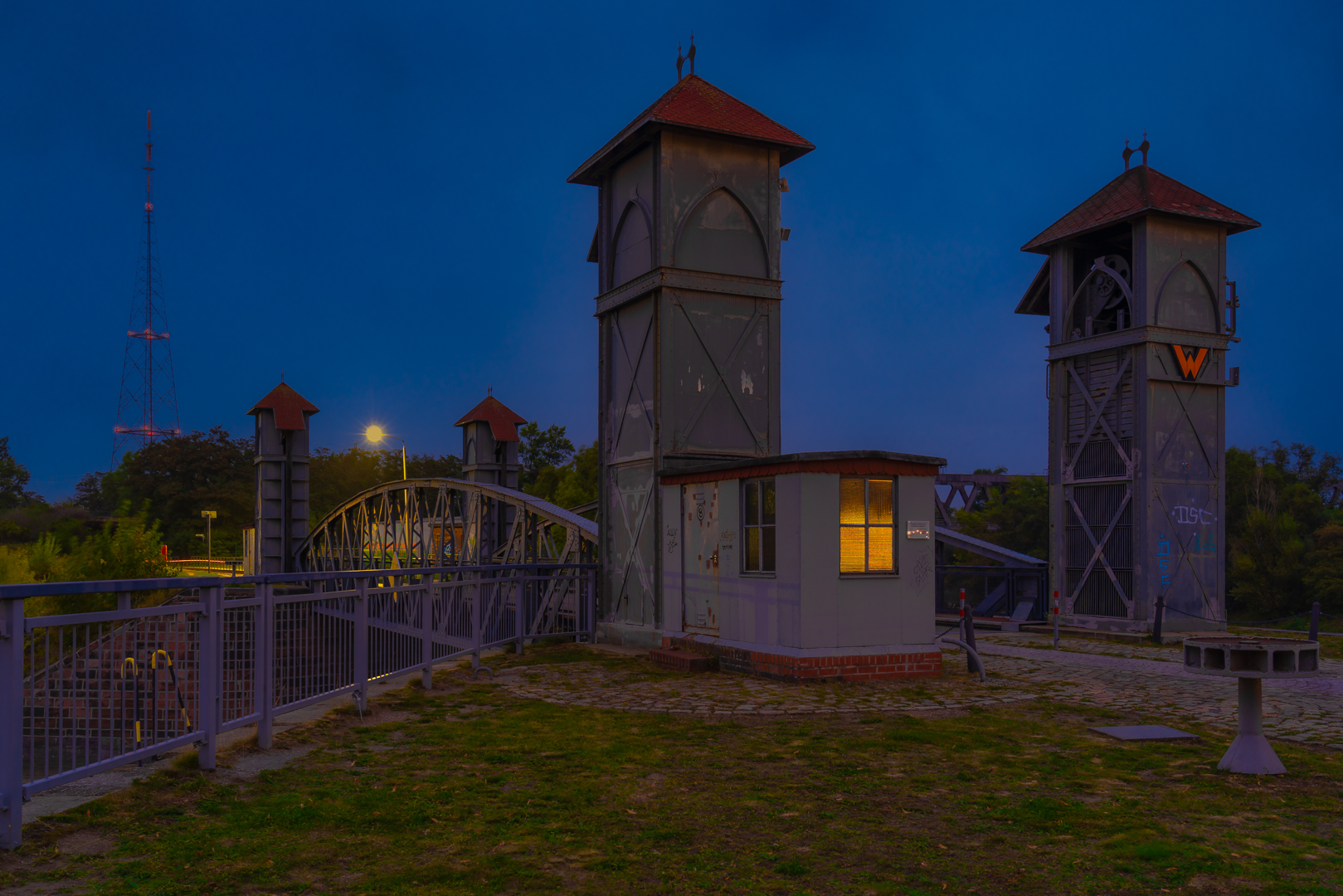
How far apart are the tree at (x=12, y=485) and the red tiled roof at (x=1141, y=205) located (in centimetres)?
9216

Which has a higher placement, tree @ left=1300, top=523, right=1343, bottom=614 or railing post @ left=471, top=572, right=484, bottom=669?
railing post @ left=471, top=572, right=484, bottom=669

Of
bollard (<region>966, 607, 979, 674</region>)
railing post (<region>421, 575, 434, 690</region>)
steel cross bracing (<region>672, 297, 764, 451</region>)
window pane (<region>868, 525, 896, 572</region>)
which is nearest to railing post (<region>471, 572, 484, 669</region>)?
railing post (<region>421, 575, 434, 690</region>)

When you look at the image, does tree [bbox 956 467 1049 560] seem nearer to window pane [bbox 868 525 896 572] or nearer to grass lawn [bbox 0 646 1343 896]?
window pane [bbox 868 525 896 572]

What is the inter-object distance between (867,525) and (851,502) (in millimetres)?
408

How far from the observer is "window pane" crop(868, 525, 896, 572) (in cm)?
1378

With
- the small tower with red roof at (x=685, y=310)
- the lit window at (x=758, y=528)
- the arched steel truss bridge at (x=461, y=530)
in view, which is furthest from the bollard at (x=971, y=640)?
the arched steel truss bridge at (x=461, y=530)

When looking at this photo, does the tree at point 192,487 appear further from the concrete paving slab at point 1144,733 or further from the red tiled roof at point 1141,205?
the concrete paving slab at point 1144,733

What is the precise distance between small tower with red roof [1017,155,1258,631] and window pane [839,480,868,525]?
12.8 metres

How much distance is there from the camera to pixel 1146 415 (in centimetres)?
2322

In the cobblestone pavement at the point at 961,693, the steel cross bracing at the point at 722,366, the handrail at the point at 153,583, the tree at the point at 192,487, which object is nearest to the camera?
the handrail at the point at 153,583

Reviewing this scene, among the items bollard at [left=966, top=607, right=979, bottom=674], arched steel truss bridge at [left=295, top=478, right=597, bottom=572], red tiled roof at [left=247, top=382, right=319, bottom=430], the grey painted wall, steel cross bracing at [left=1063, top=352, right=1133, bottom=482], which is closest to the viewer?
the grey painted wall

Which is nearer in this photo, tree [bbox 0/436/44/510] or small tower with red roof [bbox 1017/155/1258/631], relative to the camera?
small tower with red roof [bbox 1017/155/1258/631]

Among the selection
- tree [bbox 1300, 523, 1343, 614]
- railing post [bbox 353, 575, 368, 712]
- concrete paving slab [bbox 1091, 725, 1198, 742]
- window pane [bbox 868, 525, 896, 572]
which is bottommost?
tree [bbox 1300, 523, 1343, 614]

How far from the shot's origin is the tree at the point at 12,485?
8788 cm
